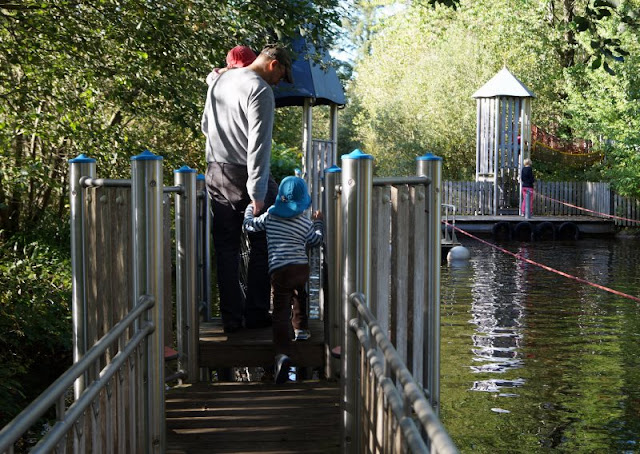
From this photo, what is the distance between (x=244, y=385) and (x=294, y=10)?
497 cm

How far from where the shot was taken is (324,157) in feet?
58.4

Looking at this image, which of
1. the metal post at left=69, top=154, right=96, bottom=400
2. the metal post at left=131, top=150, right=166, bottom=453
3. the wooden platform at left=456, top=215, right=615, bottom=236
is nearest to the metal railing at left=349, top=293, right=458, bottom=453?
the metal post at left=131, top=150, right=166, bottom=453

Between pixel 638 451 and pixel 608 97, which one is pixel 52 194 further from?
pixel 608 97

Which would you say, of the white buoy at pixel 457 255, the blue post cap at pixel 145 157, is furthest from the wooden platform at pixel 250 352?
the white buoy at pixel 457 255

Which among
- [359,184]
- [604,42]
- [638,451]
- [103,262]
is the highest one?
[604,42]

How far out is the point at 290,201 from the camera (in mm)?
6918

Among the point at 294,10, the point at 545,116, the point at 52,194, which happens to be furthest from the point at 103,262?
the point at 545,116

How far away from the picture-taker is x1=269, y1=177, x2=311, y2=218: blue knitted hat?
6.87 m

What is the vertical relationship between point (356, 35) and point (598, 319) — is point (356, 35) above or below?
above

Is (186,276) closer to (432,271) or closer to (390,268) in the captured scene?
(390,268)

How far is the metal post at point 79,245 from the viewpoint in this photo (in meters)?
5.86

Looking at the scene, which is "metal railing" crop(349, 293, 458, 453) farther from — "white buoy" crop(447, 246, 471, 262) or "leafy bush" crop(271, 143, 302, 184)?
"white buoy" crop(447, 246, 471, 262)

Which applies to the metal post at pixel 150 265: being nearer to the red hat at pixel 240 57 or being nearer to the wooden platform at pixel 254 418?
the wooden platform at pixel 254 418

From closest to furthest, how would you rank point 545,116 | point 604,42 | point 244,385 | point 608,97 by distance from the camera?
point 244,385
point 604,42
point 608,97
point 545,116
